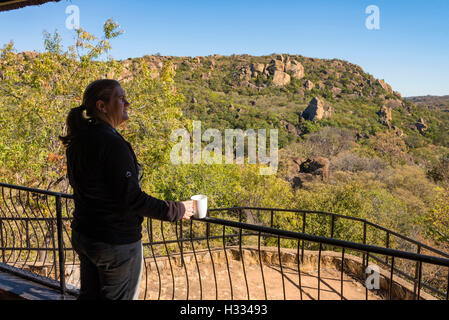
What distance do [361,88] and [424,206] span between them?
53.3 metres

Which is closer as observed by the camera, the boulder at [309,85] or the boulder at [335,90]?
the boulder at [335,90]

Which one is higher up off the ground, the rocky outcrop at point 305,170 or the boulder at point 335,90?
the boulder at point 335,90

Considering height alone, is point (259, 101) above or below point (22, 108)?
above

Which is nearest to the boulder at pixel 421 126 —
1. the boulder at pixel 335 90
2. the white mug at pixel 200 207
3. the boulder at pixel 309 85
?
the boulder at pixel 335 90

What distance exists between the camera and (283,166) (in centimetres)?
3162

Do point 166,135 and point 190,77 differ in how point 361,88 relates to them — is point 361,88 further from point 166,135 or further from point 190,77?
point 166,135

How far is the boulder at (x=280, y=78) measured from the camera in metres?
71.8

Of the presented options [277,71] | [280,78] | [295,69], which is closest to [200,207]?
[280,78]

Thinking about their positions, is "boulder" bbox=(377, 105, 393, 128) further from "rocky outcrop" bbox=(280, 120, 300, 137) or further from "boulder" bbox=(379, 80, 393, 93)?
"boulder" bbox=(379, 80, 393, 93)

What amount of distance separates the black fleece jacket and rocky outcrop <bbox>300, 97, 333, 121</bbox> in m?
55.0

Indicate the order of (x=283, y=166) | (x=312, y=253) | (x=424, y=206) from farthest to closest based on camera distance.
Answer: (x=283, y=166) → (x=424, y=206) → (x=312, y=253)

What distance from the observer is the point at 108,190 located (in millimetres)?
1378

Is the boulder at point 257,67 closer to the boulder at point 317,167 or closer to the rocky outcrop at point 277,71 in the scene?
the rocky outcrop at point 277,71
